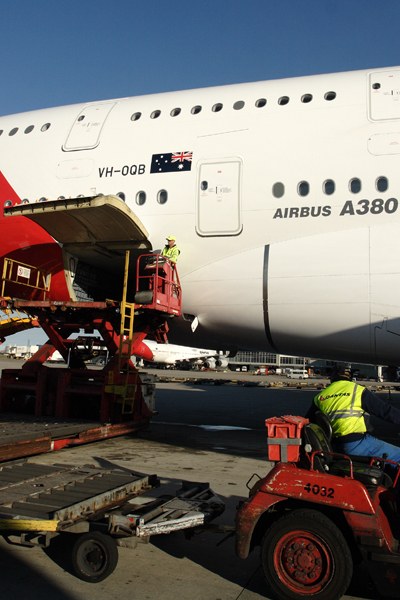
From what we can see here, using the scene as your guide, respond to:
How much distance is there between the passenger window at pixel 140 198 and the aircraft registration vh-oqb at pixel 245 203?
30 mm

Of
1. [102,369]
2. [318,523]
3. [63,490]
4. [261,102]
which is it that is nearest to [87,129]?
[261,102]

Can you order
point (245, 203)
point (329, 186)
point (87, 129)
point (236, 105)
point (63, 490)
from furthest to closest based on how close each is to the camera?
point (87, 129) < point (236, 105) < point (245, 203) < point (329, 186) < point (63, 490)

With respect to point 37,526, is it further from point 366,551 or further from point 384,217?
point 384,217

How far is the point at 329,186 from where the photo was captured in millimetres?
8406

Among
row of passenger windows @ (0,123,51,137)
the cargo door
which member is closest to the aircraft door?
the cargo door

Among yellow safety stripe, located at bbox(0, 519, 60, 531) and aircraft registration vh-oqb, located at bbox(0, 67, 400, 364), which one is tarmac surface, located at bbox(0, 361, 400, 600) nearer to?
yellow safety stripe, located at bbox(0, 519, 60, 531)

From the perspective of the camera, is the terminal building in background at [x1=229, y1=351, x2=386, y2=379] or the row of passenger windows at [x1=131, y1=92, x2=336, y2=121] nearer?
the row of passenger windows at [x1=131, y1=92, x2=336, y2=121]

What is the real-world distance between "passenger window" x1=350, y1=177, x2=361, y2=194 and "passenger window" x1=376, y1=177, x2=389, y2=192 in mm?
317

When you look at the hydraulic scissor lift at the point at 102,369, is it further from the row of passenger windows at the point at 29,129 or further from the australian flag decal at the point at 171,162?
the row of passenger windows at the point at 29,129

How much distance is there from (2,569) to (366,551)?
3007 mm

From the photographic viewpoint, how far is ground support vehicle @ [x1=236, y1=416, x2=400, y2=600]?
327 cm

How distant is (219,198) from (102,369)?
4.40m

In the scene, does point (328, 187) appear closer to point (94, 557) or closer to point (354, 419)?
point (354, 419)

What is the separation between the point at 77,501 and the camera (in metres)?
4.11
